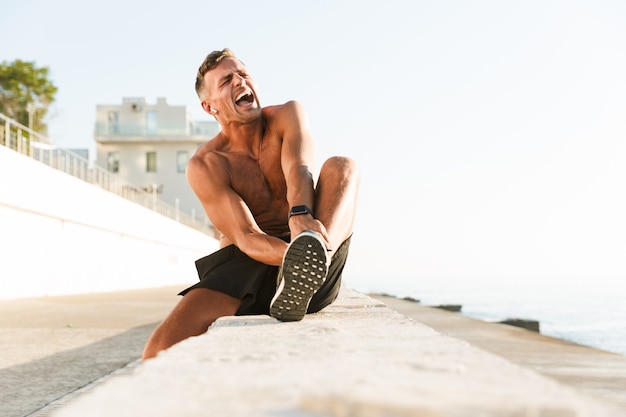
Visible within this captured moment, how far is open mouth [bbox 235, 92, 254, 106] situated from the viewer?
3.20 metres

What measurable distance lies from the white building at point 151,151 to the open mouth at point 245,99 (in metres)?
41.2

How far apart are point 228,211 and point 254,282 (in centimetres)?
34

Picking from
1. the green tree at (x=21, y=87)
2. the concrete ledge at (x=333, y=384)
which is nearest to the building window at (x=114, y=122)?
the green tree at (x=21, y=87)

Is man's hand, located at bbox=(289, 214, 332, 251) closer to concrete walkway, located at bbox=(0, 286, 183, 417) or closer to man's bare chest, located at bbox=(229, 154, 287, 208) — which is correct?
man's bare chest, located at bbox=(229, 154, 287, 208)

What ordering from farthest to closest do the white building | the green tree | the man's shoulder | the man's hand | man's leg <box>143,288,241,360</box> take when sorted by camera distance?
the white building, the green tree, the man's shoulder, man's leg <box>143,288,241,360</box>, the man's hand

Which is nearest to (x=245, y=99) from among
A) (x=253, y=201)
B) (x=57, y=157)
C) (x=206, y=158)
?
(x=206, y=158)

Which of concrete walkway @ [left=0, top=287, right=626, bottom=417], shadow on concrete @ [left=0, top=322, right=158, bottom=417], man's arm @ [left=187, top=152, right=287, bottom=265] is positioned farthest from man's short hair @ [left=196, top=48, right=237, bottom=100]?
shadow on concrete @ [left=0, top=322, right=158, bottom=417]

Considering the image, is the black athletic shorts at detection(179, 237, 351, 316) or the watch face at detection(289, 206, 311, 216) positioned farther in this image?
the black athletic shorts at detection(179, 237, 351, 316)

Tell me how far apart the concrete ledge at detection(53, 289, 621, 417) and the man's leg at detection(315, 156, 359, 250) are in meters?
0.95

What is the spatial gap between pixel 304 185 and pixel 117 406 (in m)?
1.86

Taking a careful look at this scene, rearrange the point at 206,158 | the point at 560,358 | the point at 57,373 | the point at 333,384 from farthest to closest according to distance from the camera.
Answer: the point at 560,358
the point at 57,373
the point at 206,158
the point at 333,384

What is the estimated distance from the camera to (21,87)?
34844mm

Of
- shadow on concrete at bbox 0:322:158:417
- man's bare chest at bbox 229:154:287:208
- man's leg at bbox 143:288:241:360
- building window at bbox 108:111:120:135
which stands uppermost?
building window at bbox 108:111:120:135

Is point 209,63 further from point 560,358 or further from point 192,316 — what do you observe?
point 560,358
